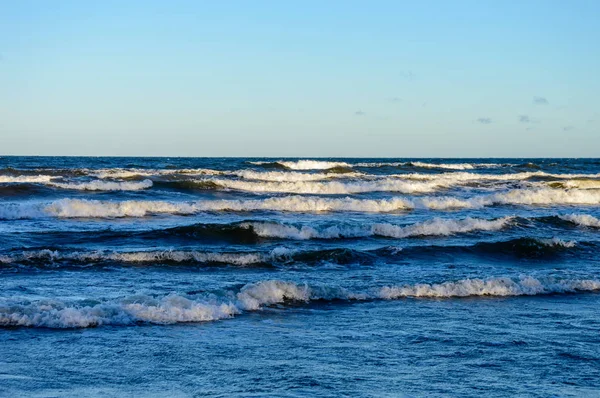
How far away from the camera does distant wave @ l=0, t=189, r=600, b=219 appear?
22484 mm

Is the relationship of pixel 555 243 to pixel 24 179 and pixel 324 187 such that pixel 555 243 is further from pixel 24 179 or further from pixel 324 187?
pixel 24 179

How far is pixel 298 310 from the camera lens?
399 inches

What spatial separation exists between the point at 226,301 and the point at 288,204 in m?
15.8

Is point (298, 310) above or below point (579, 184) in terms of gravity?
below

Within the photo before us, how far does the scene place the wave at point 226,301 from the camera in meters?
8.84

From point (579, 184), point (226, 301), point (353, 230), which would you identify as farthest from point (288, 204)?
point (579, 184)

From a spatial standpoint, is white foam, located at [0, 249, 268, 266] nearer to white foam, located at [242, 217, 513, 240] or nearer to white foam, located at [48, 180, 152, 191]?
white foam, located at [242, 217, 513, 240]

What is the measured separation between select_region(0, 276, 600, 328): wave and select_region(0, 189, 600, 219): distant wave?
1300cm

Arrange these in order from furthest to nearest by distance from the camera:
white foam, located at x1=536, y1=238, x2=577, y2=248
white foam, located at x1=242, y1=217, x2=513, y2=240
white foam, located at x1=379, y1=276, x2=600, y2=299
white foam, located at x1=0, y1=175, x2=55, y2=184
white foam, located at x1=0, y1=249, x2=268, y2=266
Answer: white foam, located at x1=0, y1=175, x2=55, y2=184 → white foam, located at x1=242, y1=217, x2=513, y2=240 → white foam, located at x1=536, y1=238, x2=577, y2=248 → white foam, located at x1=0, y1=249, x2=268, y2=266 → white foam, located at x1=379, y1=276, x2=600, y2=299

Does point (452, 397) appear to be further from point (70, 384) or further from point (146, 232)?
point (146, 232)

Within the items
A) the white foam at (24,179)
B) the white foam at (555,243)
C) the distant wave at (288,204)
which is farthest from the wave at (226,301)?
the white foam at (24,179)

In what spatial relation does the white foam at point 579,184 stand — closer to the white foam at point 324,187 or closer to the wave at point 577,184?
the wave at point 577,184

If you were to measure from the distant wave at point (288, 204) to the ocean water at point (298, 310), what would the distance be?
0.76 m

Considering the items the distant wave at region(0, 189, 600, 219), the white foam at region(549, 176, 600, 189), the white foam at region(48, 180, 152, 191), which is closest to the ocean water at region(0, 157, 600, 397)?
the distant wave at region(0, 189, 600, 219)
